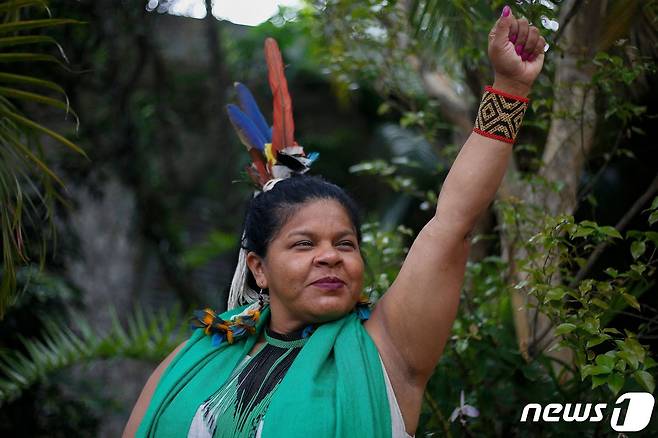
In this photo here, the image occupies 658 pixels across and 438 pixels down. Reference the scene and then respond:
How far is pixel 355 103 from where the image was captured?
9.25 m

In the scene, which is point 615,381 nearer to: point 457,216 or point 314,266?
point 457,216

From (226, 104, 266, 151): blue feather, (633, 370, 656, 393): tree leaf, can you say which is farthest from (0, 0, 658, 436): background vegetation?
(226, 104, 266, 151): blue feather

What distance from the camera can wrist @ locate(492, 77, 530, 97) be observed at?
1.93 metres

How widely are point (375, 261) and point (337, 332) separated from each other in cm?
143

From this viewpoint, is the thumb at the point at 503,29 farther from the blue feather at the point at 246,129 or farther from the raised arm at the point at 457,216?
the blue feather at the point at 246,129

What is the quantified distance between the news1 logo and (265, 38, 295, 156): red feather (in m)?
1.13

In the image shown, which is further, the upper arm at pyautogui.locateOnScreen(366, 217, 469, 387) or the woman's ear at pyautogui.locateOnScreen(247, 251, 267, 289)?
the woman's ear at pyautogui.locateOnScreen(247, 251, 267, 289)

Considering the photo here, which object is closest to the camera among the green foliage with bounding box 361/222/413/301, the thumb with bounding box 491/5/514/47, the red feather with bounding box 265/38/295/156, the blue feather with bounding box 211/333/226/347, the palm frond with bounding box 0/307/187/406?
the thumb with bounding box 491/5/514/47

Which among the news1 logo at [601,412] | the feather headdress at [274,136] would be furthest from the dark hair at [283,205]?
the news1 logo at [601,412]

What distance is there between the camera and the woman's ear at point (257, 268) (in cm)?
235

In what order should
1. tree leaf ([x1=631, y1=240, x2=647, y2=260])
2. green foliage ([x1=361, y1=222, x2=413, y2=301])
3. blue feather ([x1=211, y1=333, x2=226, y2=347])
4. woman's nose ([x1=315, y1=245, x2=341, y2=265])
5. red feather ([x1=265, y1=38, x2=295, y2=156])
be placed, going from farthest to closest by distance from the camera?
green foliage ([x1=361, y1=222, x2=413, y2=301])
red feather ([x1=265, y1=38, x2=295, y2=156])
blue feather ([x1=211, y1=333, x2=226, y2=347])
tree leaf ([x1=631, y1=240, x2=647, y2=260])
woman's nose ([x1=315, y1=245, x2=341, y2=265])

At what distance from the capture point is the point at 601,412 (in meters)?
2.60

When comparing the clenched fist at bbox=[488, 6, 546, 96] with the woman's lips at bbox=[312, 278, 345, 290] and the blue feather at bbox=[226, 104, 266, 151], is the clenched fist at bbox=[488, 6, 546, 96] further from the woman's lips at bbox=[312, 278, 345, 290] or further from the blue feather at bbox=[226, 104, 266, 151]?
the blue feather at bbox=[226, 104, 266, 151]

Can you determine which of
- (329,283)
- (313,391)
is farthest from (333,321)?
(313,391)
